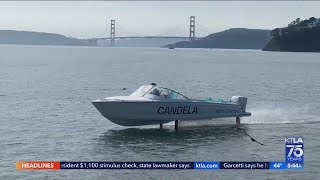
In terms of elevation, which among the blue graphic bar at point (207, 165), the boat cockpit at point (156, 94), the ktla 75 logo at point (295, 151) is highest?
the boat cockpit at point (156, 94)

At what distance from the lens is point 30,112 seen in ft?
146

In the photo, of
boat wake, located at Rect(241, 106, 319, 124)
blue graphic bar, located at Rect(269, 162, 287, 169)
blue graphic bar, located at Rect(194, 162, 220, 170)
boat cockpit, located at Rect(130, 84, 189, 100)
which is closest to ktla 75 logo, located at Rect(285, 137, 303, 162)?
blue graphic bar, located at Rect(269, 162, 287, 169)

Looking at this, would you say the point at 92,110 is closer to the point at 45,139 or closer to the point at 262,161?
the point at 45,139

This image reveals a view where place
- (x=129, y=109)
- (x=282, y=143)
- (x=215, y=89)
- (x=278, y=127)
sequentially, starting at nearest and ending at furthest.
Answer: (x=282, y=143), (x=129, y=109), (x=278, y=127), (x=215, y=89)

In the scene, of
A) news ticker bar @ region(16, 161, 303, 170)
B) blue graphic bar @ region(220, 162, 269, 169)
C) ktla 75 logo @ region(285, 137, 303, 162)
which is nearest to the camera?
ktla 75 logo @ region(285, 137, 303, 162)

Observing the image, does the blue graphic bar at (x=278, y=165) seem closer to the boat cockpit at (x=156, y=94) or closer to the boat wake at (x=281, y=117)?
the boat cockpit at (x=156, y=94)

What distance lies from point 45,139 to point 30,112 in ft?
44.8

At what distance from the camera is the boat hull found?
33469 mm

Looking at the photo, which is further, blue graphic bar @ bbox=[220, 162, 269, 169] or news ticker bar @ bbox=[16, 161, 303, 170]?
blue graphic bar @ bbox=[220, 162, 269, 169]

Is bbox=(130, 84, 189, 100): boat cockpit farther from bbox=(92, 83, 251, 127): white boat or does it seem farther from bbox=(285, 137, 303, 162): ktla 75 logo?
bbox=(285, 137, 303, 162): ktla 75 logo

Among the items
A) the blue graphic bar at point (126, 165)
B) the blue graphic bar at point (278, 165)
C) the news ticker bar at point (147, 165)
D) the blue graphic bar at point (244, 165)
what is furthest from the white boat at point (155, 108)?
the blue graphic bar at point (278, 165)

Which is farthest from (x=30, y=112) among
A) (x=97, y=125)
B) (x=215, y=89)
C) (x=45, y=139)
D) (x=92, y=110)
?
(x=215, y=89)

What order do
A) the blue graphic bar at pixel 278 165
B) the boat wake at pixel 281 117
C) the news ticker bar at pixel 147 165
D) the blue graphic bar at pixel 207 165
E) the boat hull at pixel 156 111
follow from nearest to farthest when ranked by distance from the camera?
the news ticker bar at pixel 147 165 → the blue graphic bar at pixel 207 165 → the blue graphic bar at pixel 278 165 → the boat hull at pixel 156 111 → the boat wake at pixel 281 117

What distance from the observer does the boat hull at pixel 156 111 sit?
33.5 metres
